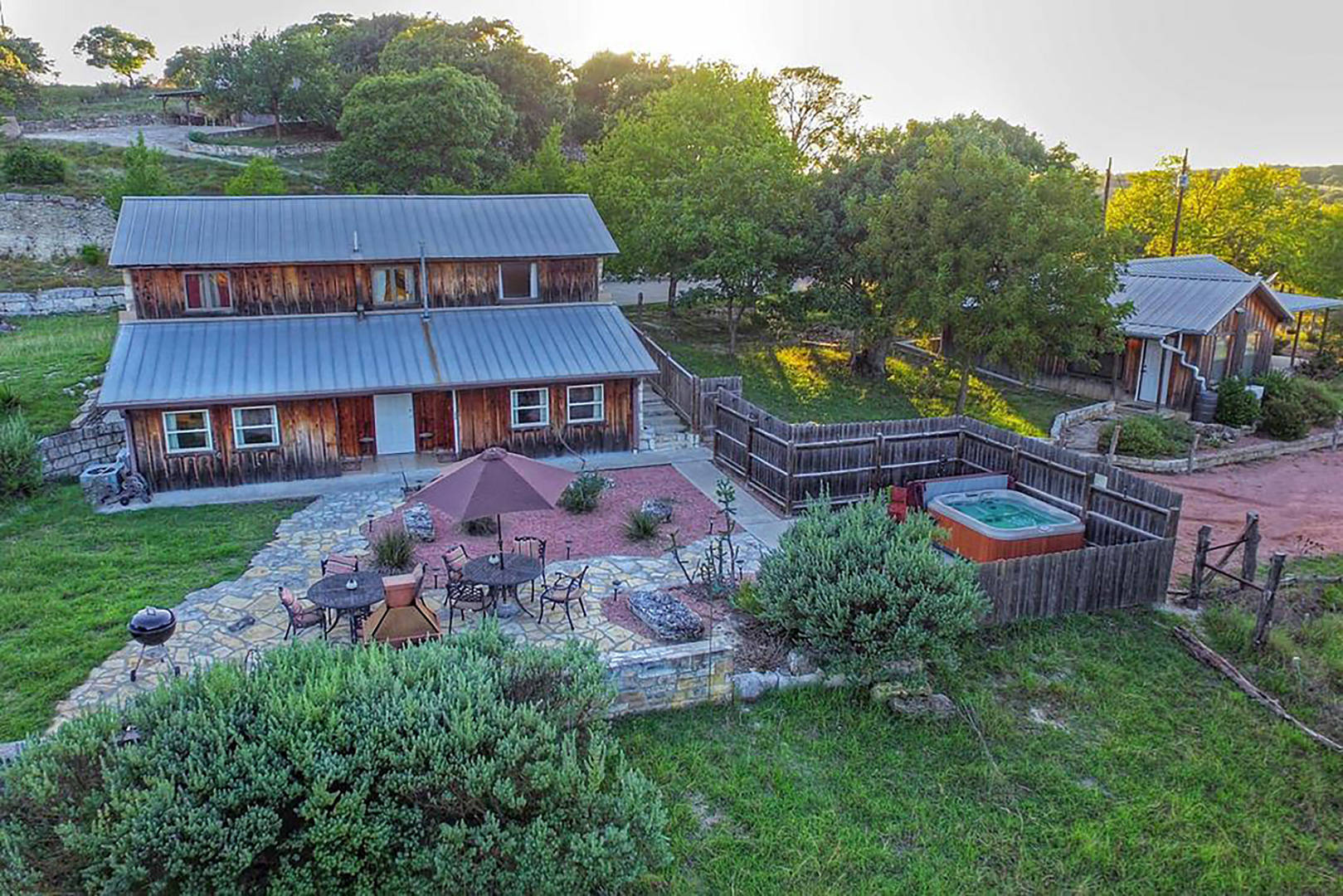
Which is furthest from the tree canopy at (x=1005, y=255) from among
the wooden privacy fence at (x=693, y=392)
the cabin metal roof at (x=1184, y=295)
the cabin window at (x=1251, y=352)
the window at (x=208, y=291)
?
the window at (x=208, y=291)

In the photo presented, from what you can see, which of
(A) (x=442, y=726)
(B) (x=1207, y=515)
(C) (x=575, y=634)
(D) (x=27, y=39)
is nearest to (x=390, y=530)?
(C) (x=575, y=634)

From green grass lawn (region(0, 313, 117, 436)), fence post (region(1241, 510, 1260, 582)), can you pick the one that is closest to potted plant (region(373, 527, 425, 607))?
green grass lawn (region(0, 313, 117, 436))

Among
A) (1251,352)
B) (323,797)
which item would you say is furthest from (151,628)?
(1251,352)

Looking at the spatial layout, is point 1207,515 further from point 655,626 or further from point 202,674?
point 202,674

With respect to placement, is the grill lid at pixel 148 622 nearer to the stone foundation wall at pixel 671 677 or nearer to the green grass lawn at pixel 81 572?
the green grass lawn at pixel 81 572

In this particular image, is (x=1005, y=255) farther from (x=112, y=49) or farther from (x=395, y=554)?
(x=112, y=49)

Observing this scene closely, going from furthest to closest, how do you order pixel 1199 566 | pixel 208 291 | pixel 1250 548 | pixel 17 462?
pixel 208 291
pixel 17 462
pixel 1199 566
pixel 1250 548
